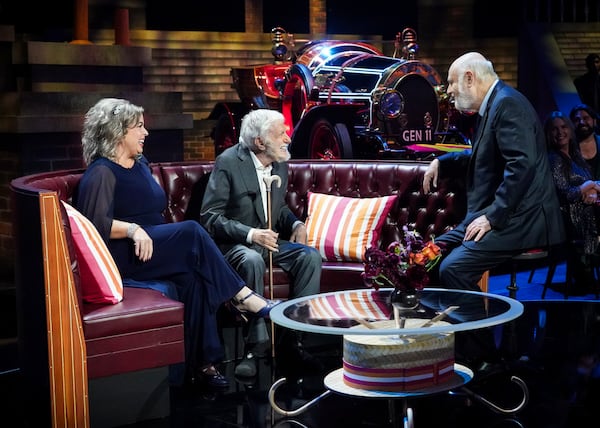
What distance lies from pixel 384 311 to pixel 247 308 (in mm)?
1014

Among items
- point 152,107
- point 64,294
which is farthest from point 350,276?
point 152,107

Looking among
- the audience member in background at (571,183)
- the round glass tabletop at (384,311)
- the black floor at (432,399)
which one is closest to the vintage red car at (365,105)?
the audience member in background at (571,183)

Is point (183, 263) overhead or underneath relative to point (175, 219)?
underneath

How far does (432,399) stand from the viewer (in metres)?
4.70

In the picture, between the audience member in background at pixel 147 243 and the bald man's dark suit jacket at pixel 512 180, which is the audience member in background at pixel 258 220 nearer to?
the audience member in background at pixel 147 243

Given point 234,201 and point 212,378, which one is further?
point 234,201

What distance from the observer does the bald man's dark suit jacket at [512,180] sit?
5281 mm

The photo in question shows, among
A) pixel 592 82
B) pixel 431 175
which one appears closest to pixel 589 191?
pixel 431 175

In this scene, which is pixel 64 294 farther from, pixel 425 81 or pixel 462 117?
pixel 462 117

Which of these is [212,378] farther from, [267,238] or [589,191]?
[589,191]

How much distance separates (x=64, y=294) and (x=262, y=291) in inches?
58.6

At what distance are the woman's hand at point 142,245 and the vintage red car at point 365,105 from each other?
438cm

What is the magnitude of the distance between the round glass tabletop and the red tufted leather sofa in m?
0.59

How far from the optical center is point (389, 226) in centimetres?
620
